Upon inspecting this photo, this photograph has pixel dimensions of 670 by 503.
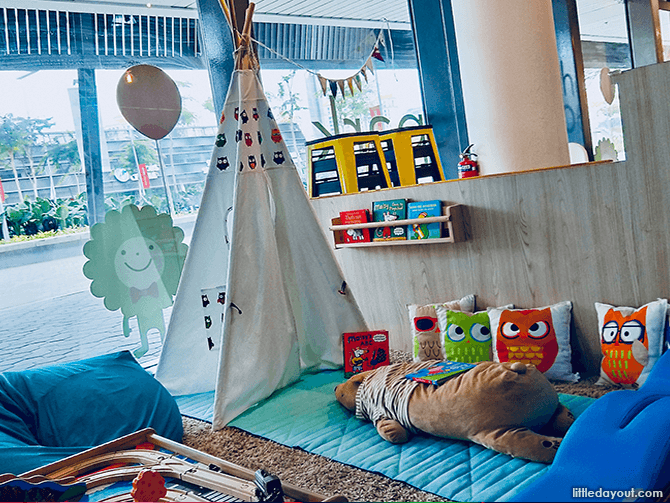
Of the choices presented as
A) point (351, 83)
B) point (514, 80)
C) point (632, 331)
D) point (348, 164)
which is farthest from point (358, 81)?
point (632, 331)

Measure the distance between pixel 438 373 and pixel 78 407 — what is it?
154 centimetres

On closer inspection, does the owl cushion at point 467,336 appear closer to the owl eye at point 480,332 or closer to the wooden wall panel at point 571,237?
the owl eye at point 480,332

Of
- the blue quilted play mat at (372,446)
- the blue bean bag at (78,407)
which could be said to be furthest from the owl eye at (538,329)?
the blue bean bag at (78,407)

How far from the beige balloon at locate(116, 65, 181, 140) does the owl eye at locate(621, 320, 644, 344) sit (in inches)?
104

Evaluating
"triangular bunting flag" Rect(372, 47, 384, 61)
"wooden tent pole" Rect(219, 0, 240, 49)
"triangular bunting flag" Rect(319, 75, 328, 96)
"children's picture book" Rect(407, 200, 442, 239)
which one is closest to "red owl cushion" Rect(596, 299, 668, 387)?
"children's picture book" Rect(407, 200, 442, 239)

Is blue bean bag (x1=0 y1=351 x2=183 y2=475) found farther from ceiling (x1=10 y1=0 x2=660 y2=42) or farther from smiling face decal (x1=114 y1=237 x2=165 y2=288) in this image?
ceiling (x1=10 y1=0 x2=660 y2=42)

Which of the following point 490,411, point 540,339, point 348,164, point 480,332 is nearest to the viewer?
point 490,411

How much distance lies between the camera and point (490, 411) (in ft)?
6.83

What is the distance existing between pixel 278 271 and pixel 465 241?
0.99 m

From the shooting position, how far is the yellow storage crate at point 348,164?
3824mm

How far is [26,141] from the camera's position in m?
3.08

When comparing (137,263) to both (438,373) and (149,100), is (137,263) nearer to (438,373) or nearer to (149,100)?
(149,100)

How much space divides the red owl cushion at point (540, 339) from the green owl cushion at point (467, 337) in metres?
0.08

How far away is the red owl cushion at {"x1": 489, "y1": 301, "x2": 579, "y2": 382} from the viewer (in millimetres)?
2666
